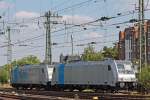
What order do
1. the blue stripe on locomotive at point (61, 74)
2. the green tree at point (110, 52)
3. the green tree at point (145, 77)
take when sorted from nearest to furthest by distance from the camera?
the green tree at point (145, 77) → the blue stripe on locomotive at point (61, 74) → the green tree at point (110, 52)

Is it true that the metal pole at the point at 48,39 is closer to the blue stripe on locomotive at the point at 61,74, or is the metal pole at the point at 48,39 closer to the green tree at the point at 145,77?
the blue stripe on locomotive at the point at 61,74

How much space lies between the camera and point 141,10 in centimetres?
3991

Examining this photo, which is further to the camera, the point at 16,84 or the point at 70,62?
the point at 16,84

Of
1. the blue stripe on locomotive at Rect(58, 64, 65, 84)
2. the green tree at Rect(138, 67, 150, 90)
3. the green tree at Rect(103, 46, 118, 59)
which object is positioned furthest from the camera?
the green tree at Rect(103, 46, 118, 59)

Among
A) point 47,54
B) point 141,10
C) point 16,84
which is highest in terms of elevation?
point 141,10

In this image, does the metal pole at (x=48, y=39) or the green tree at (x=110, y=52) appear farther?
the green tree at (x=110, y=52)

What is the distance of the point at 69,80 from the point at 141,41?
11125 millimetres

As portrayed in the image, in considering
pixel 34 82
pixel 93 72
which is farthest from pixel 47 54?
pixel 93 72

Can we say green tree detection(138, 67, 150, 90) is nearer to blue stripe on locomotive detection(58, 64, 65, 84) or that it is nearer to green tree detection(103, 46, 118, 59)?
blue stripe on locomotive detection(58, 64, 65, 84)

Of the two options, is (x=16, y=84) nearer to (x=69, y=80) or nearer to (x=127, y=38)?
(x=69, y=80)

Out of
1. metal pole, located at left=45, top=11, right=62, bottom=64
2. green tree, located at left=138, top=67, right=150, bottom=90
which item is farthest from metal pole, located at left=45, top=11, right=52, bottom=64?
green tree, located at left=138, top=67, right=150, bottom=90

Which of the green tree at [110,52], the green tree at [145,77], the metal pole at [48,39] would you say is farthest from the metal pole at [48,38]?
the green tree at [110,52]

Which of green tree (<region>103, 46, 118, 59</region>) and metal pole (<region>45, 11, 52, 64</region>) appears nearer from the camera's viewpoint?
metal pole (<region>45, 11, 52, 64</region>)

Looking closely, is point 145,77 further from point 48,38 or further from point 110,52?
point 110,52
